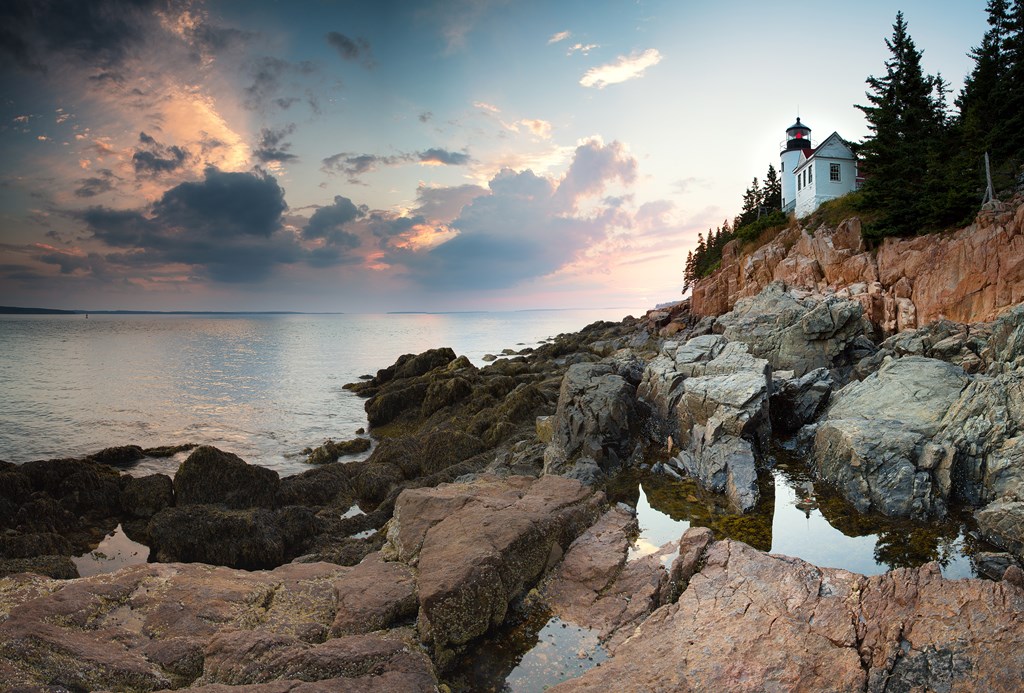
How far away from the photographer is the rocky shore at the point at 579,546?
5.90 metres

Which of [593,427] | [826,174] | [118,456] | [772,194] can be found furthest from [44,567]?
[772,194]

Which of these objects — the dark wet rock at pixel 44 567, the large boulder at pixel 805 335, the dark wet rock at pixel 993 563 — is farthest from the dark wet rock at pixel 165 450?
the dark wet rock at pixel 993 563

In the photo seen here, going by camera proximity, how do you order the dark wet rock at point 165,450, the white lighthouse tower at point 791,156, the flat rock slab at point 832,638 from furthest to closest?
the white lighthouse tower at point 791,156, the dark wet rock at point 165,450, the flat rock slab at point 832,638

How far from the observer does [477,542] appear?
8.34 metres

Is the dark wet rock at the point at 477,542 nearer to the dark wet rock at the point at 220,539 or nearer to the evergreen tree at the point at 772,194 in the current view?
the dark wet rock at the point at 220,539

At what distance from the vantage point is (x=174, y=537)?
41.1 feet

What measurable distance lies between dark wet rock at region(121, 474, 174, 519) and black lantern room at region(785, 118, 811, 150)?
65.5 metres

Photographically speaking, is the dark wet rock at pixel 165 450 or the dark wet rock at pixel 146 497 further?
the dark wet rock at pixel 165 450

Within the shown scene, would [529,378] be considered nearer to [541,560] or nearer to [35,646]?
[541,560]

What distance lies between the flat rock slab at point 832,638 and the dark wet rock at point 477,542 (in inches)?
72.2

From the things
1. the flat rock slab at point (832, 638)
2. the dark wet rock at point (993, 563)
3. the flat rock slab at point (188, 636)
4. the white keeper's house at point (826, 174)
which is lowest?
the dark wet rock at point (993, 563)

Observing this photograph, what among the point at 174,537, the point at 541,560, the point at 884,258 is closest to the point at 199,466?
the point at 174,537

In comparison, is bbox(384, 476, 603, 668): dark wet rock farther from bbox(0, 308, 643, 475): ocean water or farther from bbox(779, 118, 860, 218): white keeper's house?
bbox(779, 118, 860, 218): white keeper's house

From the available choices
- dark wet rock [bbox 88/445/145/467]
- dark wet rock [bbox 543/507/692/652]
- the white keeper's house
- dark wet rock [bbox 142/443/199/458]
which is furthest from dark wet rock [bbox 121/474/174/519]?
the white keeper's house
